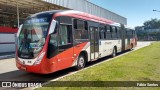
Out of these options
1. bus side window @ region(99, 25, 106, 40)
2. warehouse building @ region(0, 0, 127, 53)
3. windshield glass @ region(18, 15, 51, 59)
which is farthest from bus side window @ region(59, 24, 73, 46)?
warehouse building @ region(0, 0, 127, 53)

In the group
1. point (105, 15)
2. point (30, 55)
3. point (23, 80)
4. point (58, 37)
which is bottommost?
point (23, 80)

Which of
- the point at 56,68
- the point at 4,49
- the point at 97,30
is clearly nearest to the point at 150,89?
the point at 56,68

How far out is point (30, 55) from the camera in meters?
8.08

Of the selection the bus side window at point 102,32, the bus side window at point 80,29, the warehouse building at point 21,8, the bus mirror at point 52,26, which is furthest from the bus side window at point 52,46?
the warehouse building at point 21,8

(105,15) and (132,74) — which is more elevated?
(105,15)

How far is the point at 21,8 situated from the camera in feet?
83.4

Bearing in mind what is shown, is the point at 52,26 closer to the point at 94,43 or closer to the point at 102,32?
the point at 94,43

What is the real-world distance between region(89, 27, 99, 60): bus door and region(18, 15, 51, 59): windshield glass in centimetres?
418

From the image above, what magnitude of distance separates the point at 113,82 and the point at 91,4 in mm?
26645

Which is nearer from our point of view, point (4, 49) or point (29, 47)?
point (29, 47)

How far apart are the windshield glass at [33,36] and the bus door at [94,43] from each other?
4180 mm

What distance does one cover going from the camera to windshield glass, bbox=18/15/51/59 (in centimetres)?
802

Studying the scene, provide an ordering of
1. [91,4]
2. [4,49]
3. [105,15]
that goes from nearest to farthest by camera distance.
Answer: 1. [4,49]
2. [91,4]
3. [105,15]

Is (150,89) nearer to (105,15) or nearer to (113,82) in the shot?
(113,82)
